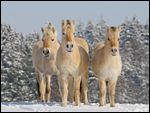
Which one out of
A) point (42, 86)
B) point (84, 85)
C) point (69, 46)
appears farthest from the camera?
point (42, 86)

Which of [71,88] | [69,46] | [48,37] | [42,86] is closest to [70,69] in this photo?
[69,46]

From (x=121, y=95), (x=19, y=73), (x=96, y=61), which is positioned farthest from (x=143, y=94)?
(x=96, y=61)

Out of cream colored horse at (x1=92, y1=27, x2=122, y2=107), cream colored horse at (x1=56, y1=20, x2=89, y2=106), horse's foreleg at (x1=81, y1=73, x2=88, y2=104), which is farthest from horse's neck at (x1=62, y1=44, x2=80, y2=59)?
horse's foreleg at (x1=81, y1=73, x2=88, y2=104)

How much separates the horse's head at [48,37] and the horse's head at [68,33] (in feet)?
2.36

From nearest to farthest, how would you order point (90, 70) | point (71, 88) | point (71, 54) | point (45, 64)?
point (71, 54) < point (71, 88) < point (45, 64) < point (90, 70)

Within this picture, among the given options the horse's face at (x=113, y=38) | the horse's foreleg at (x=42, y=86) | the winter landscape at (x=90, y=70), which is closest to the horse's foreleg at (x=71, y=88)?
the horse's foreleg at (x=42, y=86)

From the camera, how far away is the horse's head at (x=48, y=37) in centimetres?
1467

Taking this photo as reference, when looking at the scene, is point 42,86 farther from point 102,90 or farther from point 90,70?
point 90,70

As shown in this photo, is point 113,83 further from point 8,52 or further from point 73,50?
point 8,52

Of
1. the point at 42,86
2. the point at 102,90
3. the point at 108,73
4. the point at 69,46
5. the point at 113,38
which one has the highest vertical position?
the point at 113,38

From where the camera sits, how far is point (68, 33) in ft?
45.9

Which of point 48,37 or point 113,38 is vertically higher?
point 48,37

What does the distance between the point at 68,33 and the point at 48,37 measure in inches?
45.0

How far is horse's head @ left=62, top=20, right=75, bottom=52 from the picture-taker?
45.3ft
